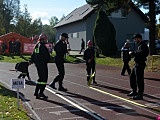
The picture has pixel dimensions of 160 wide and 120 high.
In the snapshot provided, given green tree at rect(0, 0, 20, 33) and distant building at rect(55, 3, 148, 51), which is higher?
green tree at rect(0, 0, 20, 33)

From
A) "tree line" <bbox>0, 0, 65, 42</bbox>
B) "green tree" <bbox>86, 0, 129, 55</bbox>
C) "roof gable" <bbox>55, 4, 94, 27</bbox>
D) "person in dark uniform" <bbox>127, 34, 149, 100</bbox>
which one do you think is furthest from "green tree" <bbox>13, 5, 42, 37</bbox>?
"person in dark uniform" <bbox>127, 34, 149, 100</bbox>

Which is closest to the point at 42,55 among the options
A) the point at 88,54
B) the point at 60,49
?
the point at 60,49

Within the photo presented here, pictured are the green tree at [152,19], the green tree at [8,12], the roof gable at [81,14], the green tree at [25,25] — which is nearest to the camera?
the green tree at [152,19]

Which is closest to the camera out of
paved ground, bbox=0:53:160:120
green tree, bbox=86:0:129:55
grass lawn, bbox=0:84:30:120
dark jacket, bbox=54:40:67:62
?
grass lawn, bbox=0:84:30:120

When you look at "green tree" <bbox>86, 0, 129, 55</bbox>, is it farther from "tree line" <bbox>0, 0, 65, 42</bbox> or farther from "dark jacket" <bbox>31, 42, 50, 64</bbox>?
"tree line" <bbox>0, 0, 65, 42</bbox>

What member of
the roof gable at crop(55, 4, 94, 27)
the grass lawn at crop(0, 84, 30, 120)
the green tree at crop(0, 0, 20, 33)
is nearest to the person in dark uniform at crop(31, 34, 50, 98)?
the grass lawn at crop(0, 84, 30, 120)

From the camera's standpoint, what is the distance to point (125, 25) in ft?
147

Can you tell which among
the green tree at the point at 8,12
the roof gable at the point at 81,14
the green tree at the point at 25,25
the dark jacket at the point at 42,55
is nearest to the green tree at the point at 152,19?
the roof gable at the point at 81,14

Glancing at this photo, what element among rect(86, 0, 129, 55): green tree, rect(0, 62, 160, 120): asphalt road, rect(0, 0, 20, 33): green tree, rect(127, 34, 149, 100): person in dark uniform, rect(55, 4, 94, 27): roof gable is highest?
rect(0, 0, 20, 33): green tree

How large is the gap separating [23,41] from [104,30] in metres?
9.54

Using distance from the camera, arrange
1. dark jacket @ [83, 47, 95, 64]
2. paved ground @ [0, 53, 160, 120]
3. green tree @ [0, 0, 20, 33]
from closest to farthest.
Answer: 1. paved ground @ [0, 53, 160, 120]
2. dark jacket @ [83, 47, 95, 64]
3. green tree @ [0, 0, 20, 33]

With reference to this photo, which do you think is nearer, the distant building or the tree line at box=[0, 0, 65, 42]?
the distant building

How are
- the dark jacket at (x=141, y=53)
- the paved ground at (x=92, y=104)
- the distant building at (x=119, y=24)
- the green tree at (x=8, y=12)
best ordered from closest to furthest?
the paved ground at (x=92, y=104)
the dark jacket at (x=141, y=53)
the distant building at (x=119, y=24)
the green tree at (x=8, y=12)

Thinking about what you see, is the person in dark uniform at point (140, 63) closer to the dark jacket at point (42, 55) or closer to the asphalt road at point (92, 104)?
the asphalt road at point (92, 104)
